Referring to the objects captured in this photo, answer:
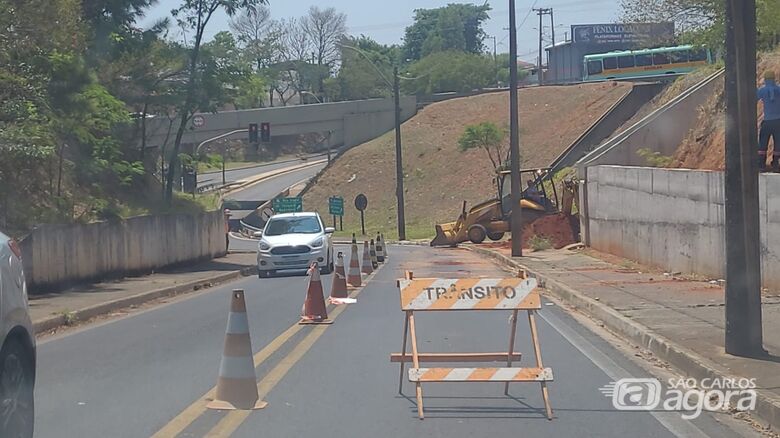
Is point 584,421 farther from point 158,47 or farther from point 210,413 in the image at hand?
point 158,47

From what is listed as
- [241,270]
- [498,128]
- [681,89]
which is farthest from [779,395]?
[498,128]

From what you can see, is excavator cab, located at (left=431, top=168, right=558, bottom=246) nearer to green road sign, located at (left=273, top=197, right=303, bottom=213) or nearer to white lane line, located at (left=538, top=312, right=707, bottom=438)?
green road sign, located at (left=273, top=197, right=303, bottom=213)

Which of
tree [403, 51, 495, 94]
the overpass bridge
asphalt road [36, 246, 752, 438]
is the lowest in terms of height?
asphalt road [36, 246, 752, 438]

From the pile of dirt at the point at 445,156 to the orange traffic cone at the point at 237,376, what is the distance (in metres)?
49.5

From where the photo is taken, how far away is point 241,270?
99.8ft

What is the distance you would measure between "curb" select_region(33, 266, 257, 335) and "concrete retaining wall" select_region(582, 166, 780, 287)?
10.4 m

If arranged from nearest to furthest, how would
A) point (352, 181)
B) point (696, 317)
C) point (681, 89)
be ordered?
1. point (696, 317)
2. point (681, 89)
3. point (352, 181)

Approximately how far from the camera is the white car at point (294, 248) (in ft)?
87.8

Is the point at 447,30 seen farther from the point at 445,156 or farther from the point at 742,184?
the point at 742,184

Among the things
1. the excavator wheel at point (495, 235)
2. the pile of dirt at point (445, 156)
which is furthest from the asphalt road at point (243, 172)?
the excavator wheel at point (495, 235)

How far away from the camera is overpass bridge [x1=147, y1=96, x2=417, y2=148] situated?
237ft

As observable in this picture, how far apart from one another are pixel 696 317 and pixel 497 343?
9.96 ft

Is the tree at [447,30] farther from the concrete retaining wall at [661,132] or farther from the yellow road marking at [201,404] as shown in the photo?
the yellow road marking at [201,404]

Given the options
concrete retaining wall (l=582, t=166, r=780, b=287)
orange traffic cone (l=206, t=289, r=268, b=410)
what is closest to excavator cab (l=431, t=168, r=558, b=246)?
concrete retaining wall (l=582, t=166, r=780, b=287)
